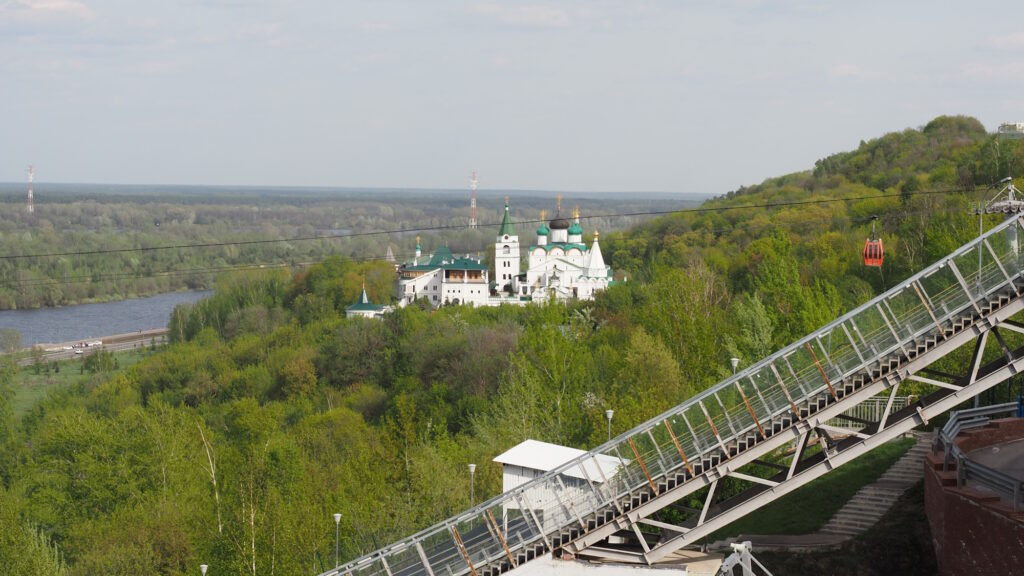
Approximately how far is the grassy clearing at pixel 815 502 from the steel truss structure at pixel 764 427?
168 inches

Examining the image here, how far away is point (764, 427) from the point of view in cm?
2277

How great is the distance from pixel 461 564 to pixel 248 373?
69.6m

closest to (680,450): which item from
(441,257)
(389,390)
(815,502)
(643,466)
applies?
(643,466)

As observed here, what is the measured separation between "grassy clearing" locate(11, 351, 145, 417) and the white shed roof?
71.5 meters

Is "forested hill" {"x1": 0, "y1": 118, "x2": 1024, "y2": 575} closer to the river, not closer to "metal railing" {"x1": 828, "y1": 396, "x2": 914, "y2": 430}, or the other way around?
"metal railing" {"x1": 828, "y1": 396, "x2": 914, "y2": 430}

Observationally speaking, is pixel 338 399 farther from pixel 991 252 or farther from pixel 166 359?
pixel 991 252

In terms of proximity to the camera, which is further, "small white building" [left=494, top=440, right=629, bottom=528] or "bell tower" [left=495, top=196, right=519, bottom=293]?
"bell tower" [left=495, top=196, right=519, bottom=293]

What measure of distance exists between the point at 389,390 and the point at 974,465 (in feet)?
191

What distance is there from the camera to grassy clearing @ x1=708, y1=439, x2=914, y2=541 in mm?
27688

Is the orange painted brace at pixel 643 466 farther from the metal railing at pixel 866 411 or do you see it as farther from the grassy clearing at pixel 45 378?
the grassy clearing at pixel 45 378

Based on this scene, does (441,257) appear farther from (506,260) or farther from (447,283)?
(447,283)

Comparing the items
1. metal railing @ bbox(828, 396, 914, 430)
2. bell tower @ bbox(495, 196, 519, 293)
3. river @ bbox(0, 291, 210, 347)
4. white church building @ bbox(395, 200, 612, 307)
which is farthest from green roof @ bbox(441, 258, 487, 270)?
metal railing @ bbox(828, 396, 914, 430)

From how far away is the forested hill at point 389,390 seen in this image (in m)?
34.1

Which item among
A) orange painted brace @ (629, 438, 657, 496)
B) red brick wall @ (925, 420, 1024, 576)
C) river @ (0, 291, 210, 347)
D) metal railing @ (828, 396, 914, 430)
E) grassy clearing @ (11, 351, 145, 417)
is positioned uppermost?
orange painted brace @ (629, 438, 657, 496)
